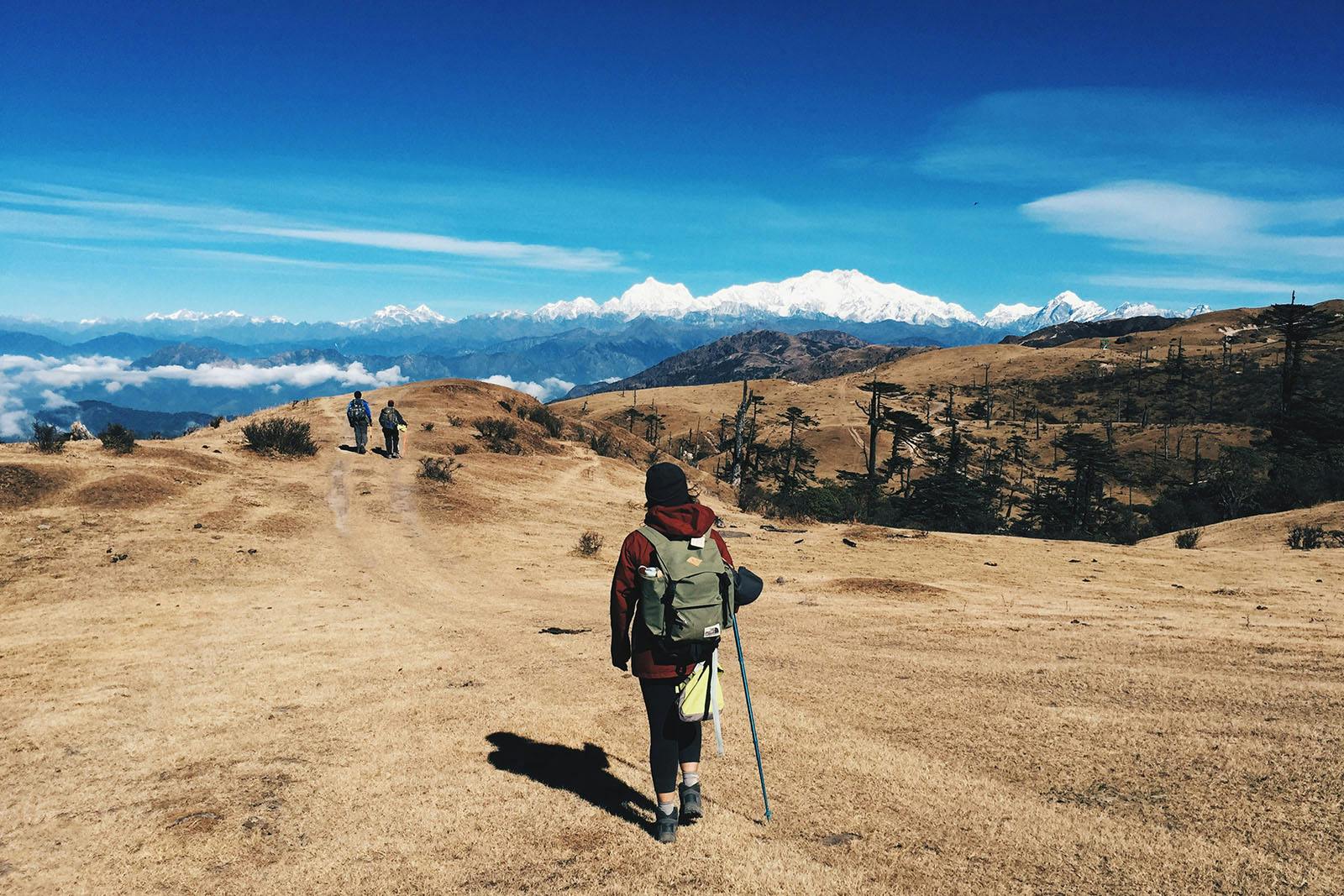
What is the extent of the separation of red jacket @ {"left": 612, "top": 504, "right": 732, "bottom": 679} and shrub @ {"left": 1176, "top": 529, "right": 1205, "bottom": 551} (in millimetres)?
21676

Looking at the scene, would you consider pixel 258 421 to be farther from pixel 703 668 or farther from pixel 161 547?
pixel 703 668

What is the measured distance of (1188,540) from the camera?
69.9 feet

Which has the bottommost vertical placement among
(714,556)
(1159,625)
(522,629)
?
(522,629)

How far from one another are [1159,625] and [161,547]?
18.0m

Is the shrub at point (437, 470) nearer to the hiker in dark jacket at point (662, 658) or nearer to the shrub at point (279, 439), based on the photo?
the shrub at point (279, 439)

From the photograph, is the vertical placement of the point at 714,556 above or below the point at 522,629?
above

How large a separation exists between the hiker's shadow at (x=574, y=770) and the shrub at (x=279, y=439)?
2430 cm

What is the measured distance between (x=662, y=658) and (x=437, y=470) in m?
21.5

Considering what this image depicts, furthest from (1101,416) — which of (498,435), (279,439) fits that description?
(279,439)

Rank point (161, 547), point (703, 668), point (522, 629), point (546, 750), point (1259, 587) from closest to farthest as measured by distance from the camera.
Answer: point (703, 668)
point (546, 750)
point (522, 629)
point (1259, 587)
point (161, 547)

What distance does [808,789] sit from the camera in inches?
217

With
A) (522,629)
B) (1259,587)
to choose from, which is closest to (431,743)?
(522,629)

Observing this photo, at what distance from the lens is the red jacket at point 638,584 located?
15.0 ft

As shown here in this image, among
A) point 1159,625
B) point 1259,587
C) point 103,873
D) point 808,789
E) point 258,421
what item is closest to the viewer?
point 103,873
